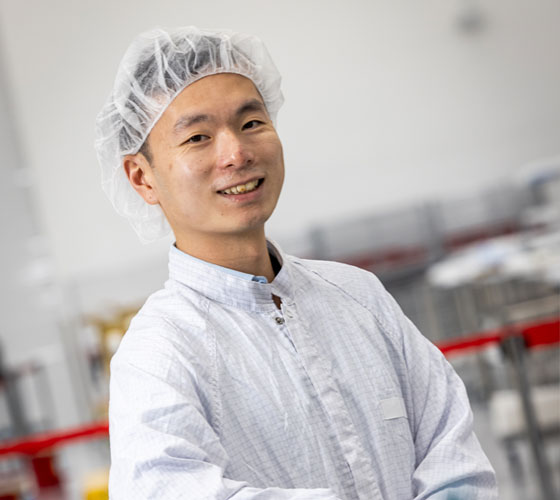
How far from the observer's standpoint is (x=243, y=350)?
1.19 meters

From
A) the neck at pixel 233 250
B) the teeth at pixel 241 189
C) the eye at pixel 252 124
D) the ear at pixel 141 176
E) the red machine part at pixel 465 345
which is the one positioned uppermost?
the eye at pixel 252 124

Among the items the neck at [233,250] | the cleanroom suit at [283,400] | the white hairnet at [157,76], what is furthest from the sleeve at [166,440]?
the white hairnet at [157,76]

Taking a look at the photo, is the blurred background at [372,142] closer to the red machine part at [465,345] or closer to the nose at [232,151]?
the red machine part at [465,345]

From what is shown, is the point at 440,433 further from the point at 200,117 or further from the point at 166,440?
the point at 200,117

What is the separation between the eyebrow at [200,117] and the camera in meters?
1.21

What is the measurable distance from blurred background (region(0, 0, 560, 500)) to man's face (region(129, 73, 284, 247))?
3770mm

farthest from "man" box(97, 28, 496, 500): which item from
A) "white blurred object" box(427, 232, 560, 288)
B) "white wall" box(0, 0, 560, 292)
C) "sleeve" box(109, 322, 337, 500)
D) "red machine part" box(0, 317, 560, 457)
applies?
"white blurred object" box(427, 232, 560, 288)

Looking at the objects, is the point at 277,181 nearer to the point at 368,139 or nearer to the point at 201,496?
the point at 201,496

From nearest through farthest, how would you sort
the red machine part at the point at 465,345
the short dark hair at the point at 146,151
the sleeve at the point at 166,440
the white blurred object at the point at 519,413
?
the sleeve at the point at 166,440, the short dark hair at the point at 146,151, the red machine part at the point at 465,345, the white blurred object at the point at 519,413

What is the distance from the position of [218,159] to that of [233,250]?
6.1 inches

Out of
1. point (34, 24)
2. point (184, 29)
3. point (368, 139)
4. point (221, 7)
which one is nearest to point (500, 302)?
point (368, 139)

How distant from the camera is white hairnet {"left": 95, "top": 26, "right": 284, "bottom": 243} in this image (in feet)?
4.18

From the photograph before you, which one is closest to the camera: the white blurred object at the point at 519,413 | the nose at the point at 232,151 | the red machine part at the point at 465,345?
the nose at the point at 232,151

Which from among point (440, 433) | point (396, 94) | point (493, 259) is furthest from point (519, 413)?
point (440, 433)
